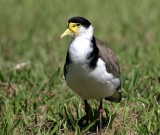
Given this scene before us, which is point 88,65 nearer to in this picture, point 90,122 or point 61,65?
point 90,122

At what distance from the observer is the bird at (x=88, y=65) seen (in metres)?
4.95

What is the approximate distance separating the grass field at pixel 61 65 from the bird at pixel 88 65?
0.32 m

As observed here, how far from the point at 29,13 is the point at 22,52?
1.79 meters

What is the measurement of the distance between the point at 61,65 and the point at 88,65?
8.99ft

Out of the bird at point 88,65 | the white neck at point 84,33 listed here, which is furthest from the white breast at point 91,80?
the white neck at point 84,33

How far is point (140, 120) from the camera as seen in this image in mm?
5488

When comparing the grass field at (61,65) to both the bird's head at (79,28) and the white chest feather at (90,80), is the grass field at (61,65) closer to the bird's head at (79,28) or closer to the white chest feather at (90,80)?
the white chest feather at (90,80)

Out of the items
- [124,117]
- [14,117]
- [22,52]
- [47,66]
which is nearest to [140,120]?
[124,117]

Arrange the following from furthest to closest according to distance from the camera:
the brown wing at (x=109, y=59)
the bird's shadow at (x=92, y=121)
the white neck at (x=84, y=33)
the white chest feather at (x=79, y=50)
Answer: the bird's shadow at (x=92, y=121)
the brown wing at (x=109, y=59)
the white neck at (x=84, y=33)
the white chest feather at (x=79, y=50)

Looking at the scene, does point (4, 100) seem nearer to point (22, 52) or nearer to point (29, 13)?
point (22, 52)

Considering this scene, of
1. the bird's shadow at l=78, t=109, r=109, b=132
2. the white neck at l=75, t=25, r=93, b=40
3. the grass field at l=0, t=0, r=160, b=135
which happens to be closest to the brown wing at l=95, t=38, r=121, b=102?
the white neck at l=75, t=25, r=93, b=40

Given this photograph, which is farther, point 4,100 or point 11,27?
point 11,27

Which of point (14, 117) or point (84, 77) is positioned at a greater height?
point (84, 77)

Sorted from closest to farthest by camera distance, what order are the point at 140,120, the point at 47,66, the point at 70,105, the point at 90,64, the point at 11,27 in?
the point at 90,64 → the point at 140,120 → the point at 70,105 → the point at 47,66 → the point at 11,27
